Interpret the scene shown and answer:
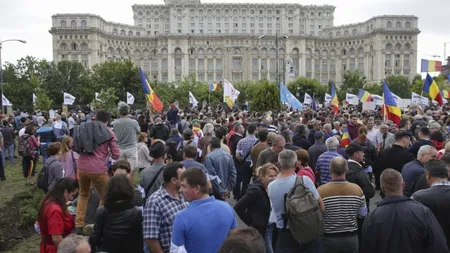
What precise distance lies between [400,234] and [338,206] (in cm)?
131

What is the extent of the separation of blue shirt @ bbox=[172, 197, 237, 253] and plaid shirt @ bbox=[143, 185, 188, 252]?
0.79 meters

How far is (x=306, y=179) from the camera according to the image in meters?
6.18

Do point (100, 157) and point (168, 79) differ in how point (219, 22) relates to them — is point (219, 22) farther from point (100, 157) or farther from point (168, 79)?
point (100, 157)

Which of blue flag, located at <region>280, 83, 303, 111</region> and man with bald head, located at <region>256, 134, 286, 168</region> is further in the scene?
blue flag, located at <region>280, 83, 303, 111</region>

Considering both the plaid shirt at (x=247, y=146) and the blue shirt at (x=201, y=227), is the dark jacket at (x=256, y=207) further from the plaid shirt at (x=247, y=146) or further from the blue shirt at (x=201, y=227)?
the plaid shirt at (x=247, y=146)

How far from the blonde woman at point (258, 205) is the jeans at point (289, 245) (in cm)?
27

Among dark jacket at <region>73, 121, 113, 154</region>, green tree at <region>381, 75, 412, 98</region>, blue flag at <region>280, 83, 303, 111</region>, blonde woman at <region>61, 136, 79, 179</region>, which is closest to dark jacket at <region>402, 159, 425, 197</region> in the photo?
dark jacket at <region>73, 121, 113, 154</region>

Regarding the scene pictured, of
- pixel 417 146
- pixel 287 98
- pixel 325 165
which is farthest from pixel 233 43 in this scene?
pixel 325 165

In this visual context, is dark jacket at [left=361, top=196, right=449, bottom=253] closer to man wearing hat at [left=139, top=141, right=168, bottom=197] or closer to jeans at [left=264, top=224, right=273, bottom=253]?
jeans at [left=264, top=224, right=273, bottom=253]

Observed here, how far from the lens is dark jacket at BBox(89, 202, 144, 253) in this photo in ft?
17.6

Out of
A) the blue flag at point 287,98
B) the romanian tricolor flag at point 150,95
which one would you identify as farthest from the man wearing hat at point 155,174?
the blue flag at point 287,98

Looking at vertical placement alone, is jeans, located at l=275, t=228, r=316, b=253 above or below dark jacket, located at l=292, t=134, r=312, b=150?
below

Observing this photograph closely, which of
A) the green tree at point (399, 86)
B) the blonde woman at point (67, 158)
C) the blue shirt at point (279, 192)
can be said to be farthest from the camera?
the green tree at point (399, 86)

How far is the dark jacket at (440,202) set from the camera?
18.6 feet
